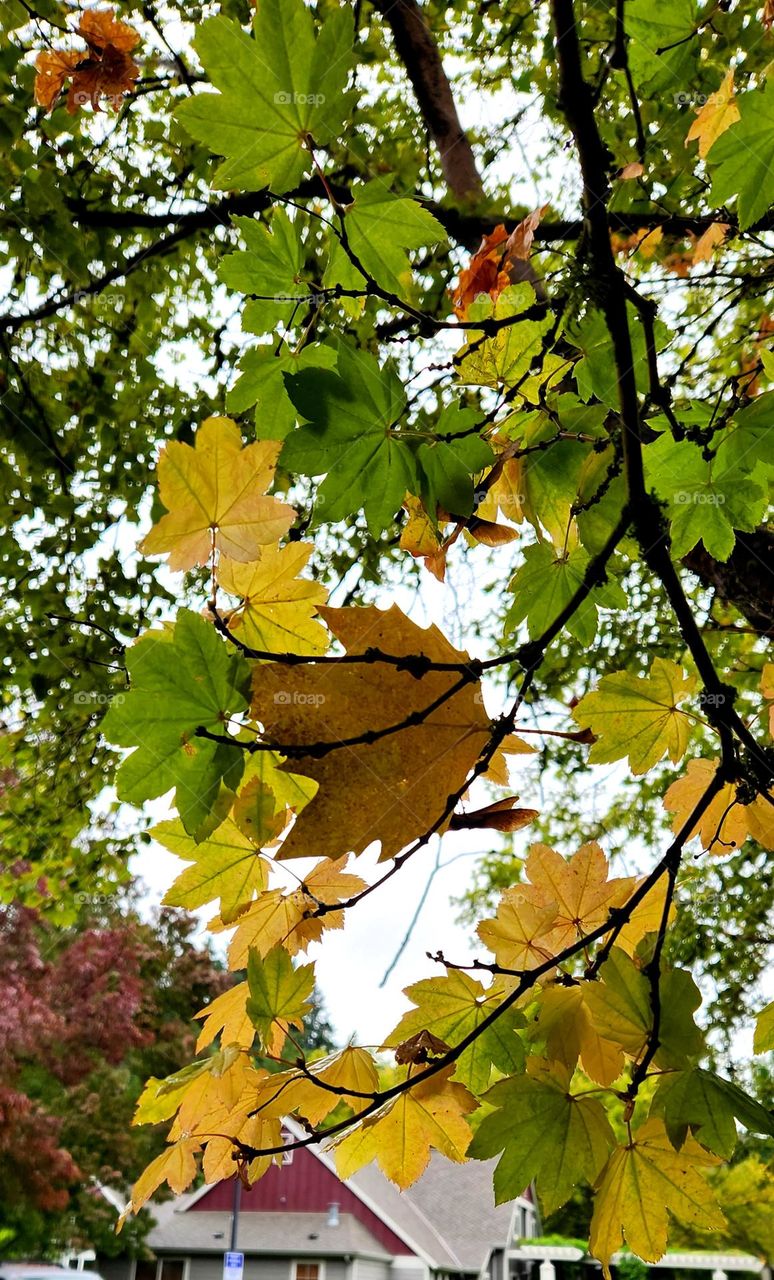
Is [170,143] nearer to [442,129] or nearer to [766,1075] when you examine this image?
[442,129]

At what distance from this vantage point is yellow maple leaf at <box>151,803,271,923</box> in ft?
2.15

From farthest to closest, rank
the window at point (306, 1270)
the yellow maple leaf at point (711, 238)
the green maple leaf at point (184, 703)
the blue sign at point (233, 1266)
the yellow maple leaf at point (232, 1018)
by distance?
the window at point (306, 1270), the blue sign at point (233, 1266), the yellow maple leaf at point (711, 238), the yellow maple leaf at point (232, 1018), the green maple leaf at point (184, 703)

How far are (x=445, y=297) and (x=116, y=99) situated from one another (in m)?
1.58

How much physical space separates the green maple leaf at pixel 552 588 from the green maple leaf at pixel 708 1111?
36 cm

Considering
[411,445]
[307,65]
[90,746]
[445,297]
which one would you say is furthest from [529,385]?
[90,746]

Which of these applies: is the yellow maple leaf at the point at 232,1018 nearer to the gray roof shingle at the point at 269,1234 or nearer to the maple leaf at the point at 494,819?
the maple leaf at the point at 494,819

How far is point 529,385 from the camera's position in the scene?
2.63 feet

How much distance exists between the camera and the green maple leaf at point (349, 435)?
58 cm

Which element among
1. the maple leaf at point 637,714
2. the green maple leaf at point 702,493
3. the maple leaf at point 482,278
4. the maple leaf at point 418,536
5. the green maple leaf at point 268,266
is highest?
the maple leaf at point 482,278

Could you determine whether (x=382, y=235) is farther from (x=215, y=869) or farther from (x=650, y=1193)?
(x=650, y=1193)

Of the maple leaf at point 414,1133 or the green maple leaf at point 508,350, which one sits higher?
the green maple leaf at point 508,350

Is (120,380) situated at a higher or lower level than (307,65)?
higher

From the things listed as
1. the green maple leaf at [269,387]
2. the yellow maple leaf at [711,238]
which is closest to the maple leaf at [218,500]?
the green maple leaf at [269,387]

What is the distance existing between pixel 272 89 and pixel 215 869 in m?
0.54
